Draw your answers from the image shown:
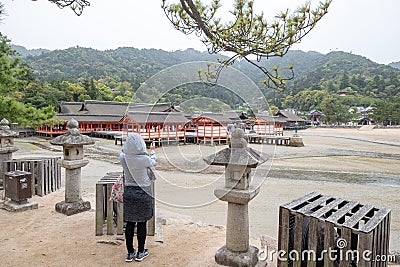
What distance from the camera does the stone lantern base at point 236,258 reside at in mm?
3633

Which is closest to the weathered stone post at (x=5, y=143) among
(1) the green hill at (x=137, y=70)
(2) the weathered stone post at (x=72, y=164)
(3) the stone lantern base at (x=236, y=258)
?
(2) the weathered stone post at (x=72, y=164)

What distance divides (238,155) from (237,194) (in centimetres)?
47

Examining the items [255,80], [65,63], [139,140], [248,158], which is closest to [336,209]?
[248,158]

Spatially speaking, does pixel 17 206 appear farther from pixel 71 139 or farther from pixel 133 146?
pixel 133 146

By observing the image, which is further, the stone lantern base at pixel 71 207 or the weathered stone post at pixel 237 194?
the stone lantern base at pixel 71 207

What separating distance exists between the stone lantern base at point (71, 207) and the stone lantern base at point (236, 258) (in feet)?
10.1

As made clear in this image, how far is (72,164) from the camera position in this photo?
17.9ft

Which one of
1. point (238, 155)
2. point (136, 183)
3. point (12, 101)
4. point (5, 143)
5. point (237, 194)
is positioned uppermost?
point (12, 101)

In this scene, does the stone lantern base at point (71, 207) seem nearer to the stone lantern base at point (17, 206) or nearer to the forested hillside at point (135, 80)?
the stone lantern base at point (17, 206)

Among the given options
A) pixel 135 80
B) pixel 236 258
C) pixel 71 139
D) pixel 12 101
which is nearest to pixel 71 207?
pixel 71 139

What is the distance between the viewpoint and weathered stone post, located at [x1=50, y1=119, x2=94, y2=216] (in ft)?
18.0

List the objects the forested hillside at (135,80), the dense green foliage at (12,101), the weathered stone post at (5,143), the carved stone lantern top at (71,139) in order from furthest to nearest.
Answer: the forested hillside at (135,80) → the dense green foliage at (12,101) → the weathered stone post at (5,143) → the carved stone lantern top at (71,139)

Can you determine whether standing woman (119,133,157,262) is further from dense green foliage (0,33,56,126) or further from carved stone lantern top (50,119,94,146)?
dense green foliage (0,33,56,126)

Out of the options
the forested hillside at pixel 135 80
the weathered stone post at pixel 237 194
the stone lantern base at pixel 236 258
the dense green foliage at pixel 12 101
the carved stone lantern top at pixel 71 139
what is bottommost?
the stone lantern base at pixel 236 258
